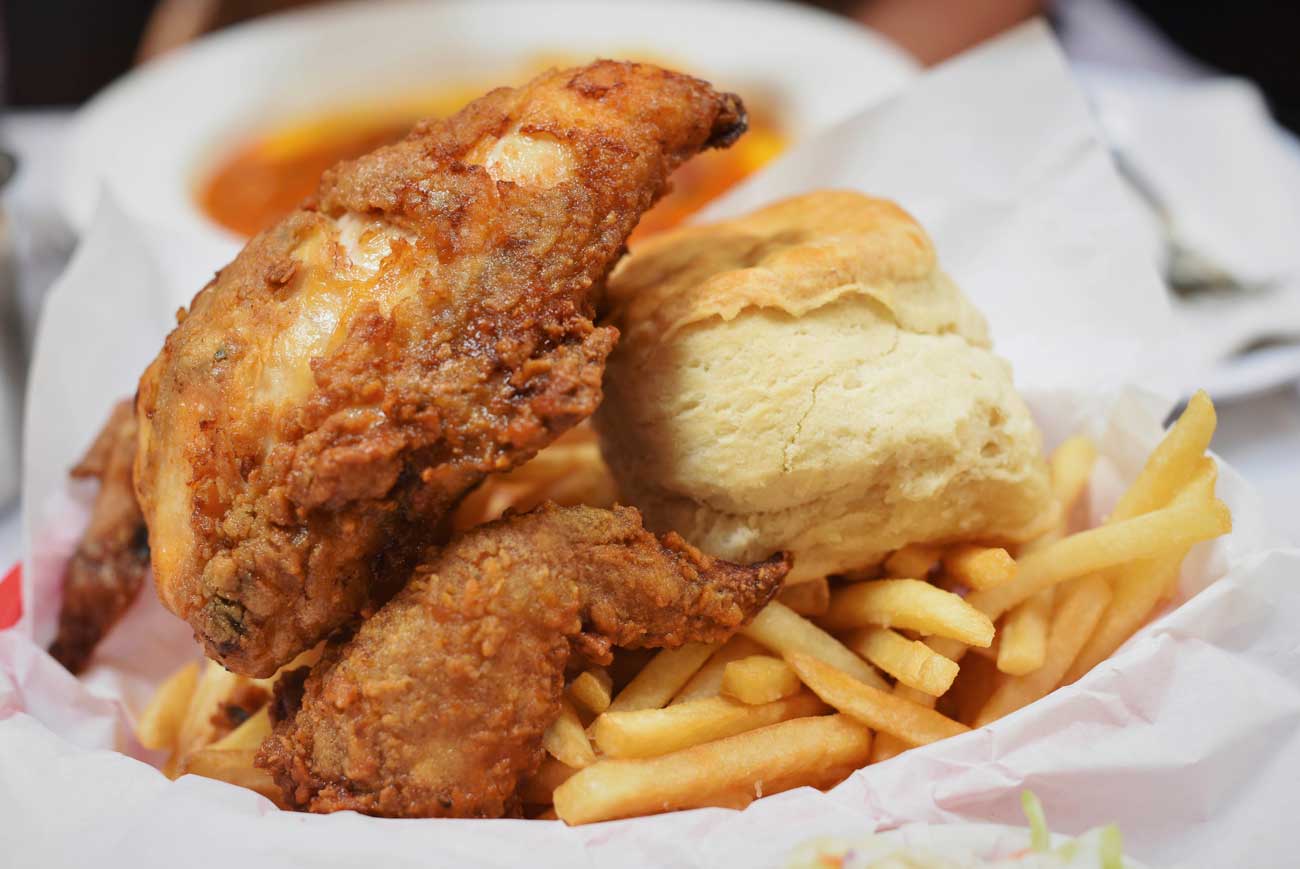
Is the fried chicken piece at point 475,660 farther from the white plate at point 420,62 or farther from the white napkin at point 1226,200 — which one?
the white plate at point 420,62

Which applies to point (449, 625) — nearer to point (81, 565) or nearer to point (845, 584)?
point (845, 584)

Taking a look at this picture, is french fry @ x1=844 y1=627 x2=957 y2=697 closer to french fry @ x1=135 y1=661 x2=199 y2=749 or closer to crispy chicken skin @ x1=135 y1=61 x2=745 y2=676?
crispy chicken skin @ x1=135 y1=61 x2=745 y2=676

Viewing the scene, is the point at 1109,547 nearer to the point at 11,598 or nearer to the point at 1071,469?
the point at 1071,469

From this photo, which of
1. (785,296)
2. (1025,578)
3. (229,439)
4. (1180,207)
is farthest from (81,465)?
(1180,207)

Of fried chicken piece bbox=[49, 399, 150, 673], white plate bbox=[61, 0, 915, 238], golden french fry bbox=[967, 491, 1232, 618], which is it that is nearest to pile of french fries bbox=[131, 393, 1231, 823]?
golden french fry bbox=[967, 491, 1232, 618]

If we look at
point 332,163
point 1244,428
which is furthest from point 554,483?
point 332,163

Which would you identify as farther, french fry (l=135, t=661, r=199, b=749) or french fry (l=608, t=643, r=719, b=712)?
french fry (l=135, t=661, r=199, b=749)

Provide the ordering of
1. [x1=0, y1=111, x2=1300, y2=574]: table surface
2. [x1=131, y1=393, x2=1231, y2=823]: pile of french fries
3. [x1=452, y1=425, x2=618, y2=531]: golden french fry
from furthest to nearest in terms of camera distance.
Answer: [x1=0, y1=111, x2=1300, y2=574]: table surface
[x1=452, y1=425, x2=618, y2=531]: golden french fry
[x1=131, y1=393, x2=1231, y2=823]: pile of french fries
